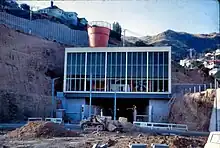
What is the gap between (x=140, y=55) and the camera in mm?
60188

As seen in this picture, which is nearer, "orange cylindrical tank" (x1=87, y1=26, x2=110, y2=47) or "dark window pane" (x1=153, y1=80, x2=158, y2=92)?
"dark window pane" (x1=153, y1=80, x2=158, y2=92)

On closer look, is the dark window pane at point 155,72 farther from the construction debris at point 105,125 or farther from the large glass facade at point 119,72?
the construction debris at point 105,125

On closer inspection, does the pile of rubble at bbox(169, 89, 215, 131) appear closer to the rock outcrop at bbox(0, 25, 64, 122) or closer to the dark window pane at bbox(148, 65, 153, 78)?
the dark window pane at bbox(148, 65, 153, 78)

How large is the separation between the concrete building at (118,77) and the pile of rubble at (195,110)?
5.93m

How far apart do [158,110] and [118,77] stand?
8.09 meters

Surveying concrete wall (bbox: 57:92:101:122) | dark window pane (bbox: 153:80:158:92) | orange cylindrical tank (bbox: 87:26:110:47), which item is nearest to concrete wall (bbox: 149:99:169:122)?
dark window pane (bbox: 153:80:158:92)

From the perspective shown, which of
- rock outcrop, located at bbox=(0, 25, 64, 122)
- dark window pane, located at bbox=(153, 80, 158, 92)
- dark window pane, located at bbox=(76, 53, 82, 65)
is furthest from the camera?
dark window pane, located at bbox=(76, 53, 82, 65)

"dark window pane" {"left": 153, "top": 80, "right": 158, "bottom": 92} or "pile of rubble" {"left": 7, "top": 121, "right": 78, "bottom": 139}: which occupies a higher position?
"dark window pane" {"left": 153, "top": 80, "right": 158, "bottom": 92}

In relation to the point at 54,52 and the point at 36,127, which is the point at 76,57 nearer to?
the point at 54,52

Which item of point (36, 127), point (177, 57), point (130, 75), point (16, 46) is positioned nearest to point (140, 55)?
point (130, 75)

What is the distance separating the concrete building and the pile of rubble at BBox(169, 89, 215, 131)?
5.93 metres

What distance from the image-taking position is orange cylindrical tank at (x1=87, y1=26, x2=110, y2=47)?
64.4 meters

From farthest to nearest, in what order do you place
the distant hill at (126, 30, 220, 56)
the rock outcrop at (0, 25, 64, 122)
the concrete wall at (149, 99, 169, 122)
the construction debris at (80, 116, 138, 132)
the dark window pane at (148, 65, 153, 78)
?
the distant hill at (126, 30, 220, 56) → the dark window pane at (148, 65, 153, 78) → the concrete wall at (149, 99, 169, 122) → the rock outcrop at (0, 25, 64, 122) → the construction debris at (80, 116, 138, 132)

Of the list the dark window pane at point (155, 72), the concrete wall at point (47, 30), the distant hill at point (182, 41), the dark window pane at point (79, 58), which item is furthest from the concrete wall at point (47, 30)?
the distant hill at point (182, 41)
